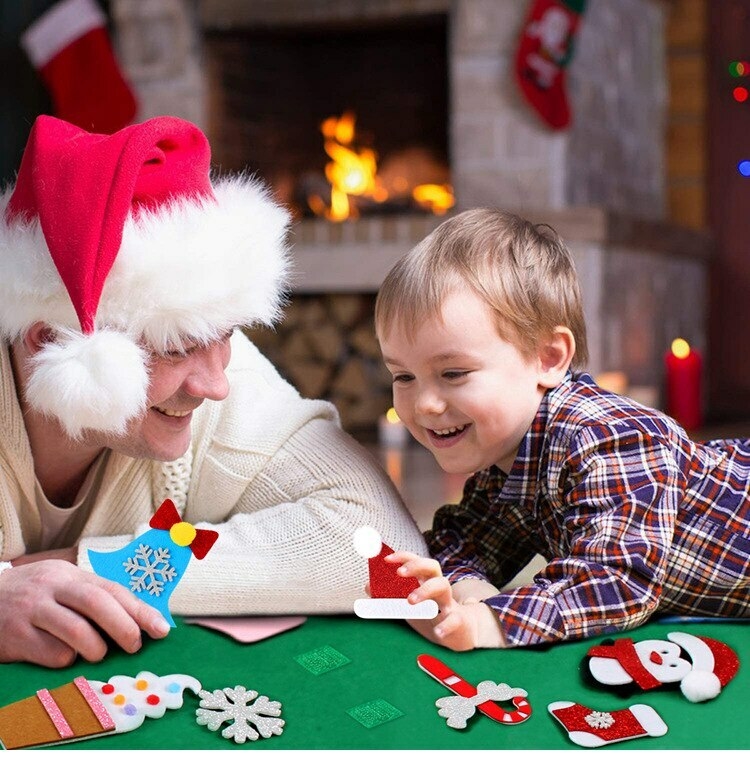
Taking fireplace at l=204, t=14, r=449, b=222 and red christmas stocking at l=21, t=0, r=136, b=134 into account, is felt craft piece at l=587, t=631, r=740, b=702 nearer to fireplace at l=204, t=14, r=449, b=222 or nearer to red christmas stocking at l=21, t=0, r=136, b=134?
fireplace at l=204, t=14, r=449, b=222

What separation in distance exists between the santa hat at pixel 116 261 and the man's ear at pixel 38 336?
0.01m

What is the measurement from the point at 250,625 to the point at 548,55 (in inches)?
94.8

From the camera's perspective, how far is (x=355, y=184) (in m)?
3.55

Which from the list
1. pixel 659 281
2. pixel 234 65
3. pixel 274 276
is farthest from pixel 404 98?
pixel 274 276

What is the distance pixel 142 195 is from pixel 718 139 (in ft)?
10.9

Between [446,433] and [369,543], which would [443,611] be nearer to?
[369,543]

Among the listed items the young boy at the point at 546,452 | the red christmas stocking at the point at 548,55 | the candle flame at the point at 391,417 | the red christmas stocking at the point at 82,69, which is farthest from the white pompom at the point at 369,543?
the red christmas stocking at the point at 82,69

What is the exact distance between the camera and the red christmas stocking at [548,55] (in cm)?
299

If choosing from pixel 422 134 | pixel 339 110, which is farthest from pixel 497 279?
pixel 339 110

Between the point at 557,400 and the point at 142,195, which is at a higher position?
the point at 142,195

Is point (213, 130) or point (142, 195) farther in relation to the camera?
point (213, 130)

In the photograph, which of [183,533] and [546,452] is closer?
[183,533]

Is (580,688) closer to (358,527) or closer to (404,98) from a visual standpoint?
(358,527)

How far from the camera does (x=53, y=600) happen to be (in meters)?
0.97
